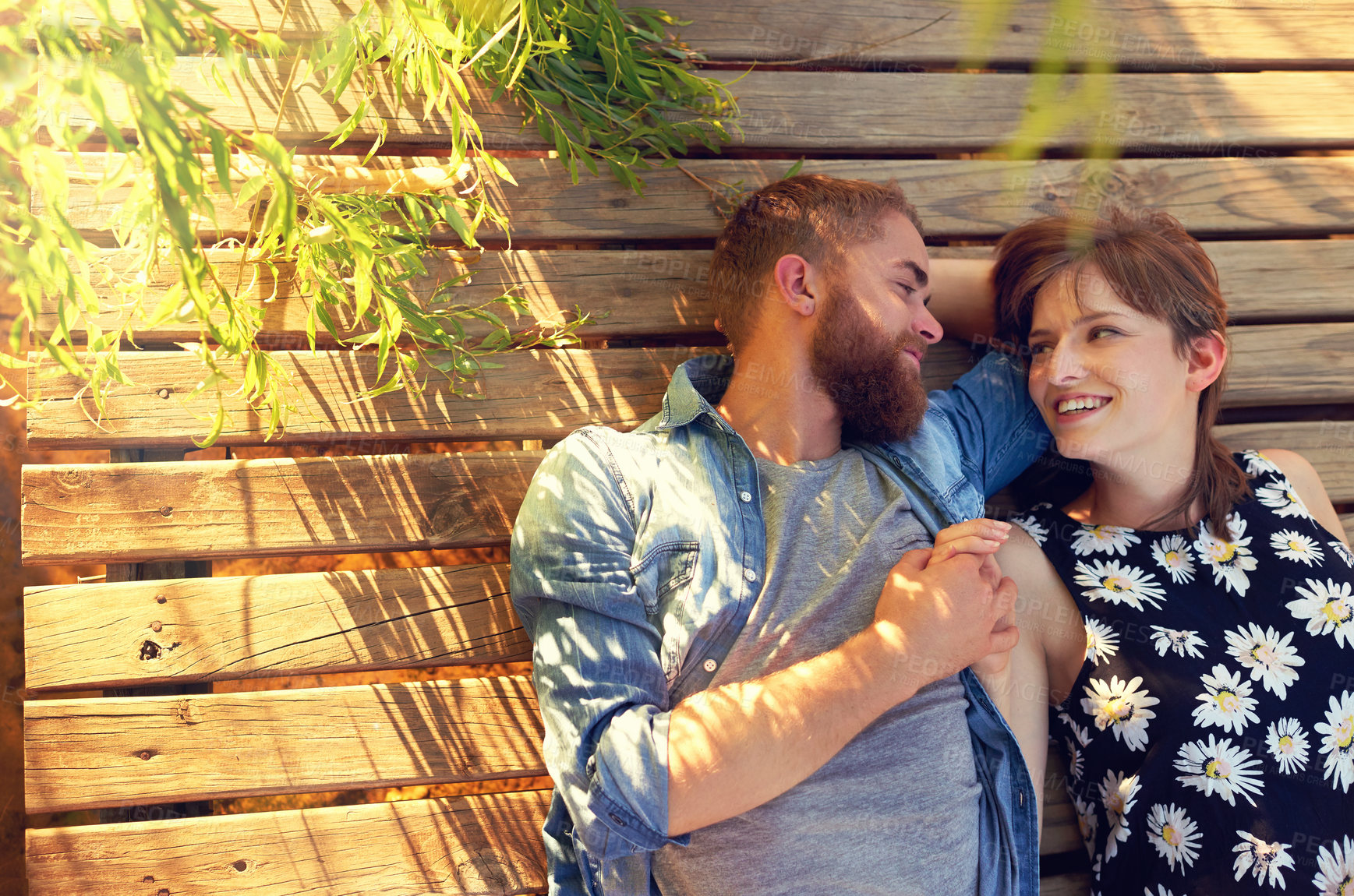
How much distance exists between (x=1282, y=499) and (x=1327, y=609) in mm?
238

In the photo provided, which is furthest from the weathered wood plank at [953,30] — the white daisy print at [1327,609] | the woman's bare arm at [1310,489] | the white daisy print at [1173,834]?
the white daisy print at [1173,834]

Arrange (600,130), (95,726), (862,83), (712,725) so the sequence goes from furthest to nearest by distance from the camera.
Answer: (862,83)
(600,130)
(95,726)
(712,725)

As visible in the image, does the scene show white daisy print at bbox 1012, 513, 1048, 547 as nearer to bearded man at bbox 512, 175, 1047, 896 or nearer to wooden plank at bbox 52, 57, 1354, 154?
bearded man at bbox 512, 175, 1047, 896

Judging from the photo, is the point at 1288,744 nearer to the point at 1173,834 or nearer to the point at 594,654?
the point at 1173,834

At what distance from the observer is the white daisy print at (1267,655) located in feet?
5.29

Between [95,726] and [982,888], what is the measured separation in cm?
173

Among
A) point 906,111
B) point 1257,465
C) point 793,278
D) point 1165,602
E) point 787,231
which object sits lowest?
point 1165,602

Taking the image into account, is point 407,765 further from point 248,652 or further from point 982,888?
point 982,888

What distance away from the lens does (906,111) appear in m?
2.10

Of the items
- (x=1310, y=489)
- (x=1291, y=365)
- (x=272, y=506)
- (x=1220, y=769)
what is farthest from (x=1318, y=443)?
(x=272, y=506)

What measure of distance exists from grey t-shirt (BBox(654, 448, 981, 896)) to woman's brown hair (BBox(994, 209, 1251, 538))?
57 cm

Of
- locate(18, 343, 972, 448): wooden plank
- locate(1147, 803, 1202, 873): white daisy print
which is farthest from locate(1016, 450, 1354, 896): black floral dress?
locate(18, 343, 972, 448): wooden plank

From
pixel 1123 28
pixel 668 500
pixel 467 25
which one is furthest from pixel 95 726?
pixel 1123 28

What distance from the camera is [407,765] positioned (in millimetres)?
1752
